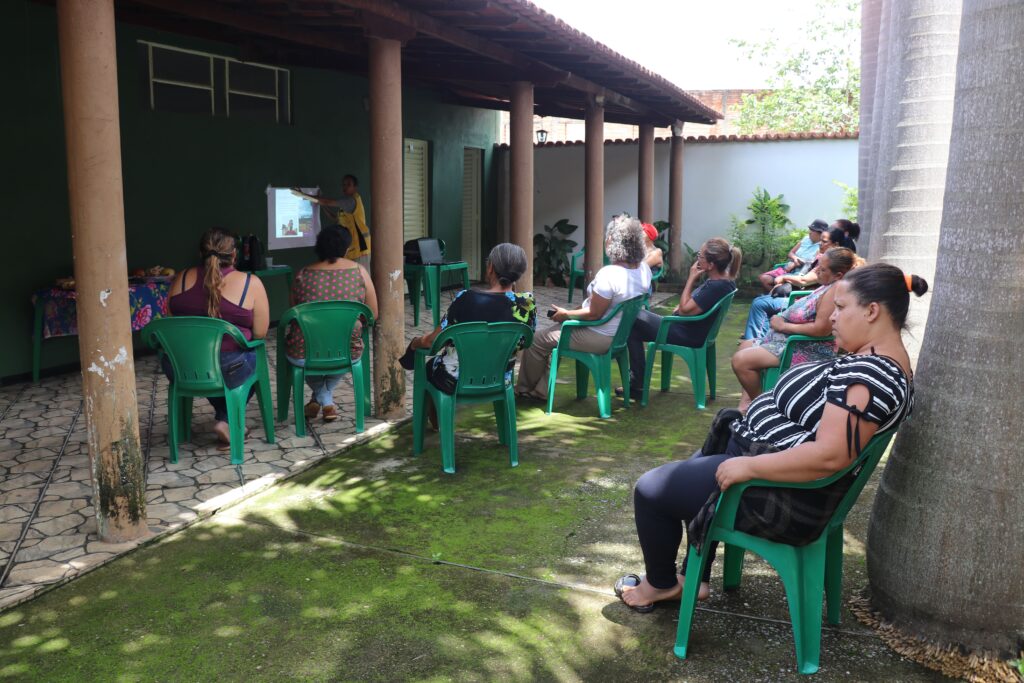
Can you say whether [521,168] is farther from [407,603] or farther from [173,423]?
[407,603]

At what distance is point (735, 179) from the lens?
1630 cm

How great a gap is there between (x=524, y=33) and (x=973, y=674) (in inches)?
239

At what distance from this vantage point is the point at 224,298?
537 centimetres

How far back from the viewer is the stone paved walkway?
3945 millimetres

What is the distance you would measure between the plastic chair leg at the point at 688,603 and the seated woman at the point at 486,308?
227 centimetres

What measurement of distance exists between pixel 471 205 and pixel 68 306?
920 cm

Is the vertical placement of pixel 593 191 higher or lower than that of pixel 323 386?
higher

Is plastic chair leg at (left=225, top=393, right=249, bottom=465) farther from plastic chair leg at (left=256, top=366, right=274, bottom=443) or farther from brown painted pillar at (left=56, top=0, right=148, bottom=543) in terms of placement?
brown painted pillar at (left=56, top=0, right=148, bottom=543)

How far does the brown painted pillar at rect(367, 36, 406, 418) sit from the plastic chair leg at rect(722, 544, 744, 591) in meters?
3.28

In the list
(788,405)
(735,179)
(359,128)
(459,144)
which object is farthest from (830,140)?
(788,405)

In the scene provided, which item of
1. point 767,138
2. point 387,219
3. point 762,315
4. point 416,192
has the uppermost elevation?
point 767,138

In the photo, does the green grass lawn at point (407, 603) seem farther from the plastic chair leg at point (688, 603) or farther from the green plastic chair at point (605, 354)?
the green plastic chair at point (605, 354)

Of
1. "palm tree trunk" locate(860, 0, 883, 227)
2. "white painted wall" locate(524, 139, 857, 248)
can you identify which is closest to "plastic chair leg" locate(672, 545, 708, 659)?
"palm tree trunk" locate(860, 0, 883, 227)

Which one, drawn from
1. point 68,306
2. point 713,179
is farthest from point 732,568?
point 713,179
